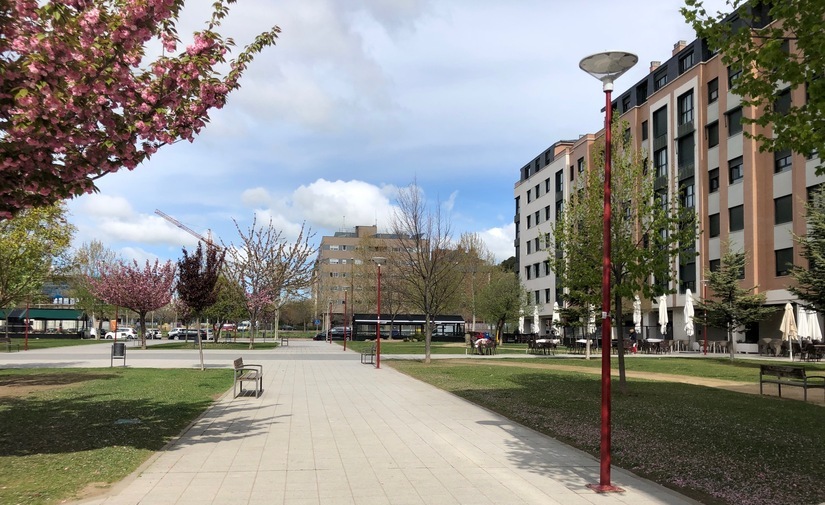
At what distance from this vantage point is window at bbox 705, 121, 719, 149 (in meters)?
43.5

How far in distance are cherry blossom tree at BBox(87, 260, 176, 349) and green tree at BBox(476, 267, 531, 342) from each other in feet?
80.1

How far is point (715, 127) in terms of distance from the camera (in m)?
43.8

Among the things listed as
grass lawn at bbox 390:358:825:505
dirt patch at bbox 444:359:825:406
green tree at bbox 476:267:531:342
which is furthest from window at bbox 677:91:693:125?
grass lawn at bbox 390:358:825:505

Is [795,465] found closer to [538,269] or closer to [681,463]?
[681,463]

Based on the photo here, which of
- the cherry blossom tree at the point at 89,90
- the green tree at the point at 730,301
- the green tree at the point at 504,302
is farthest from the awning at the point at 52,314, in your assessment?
the cherry blossom tree at the point at 89,90

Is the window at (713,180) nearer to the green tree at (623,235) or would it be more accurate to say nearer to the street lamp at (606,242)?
the green tree at (623,235)

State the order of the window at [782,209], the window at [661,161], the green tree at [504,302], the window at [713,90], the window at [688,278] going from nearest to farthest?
the window at [782,209], the window at [713,90], the window at [688,278], the window at [661,161], the green tree at [504,302]

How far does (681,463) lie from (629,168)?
994 centimetres

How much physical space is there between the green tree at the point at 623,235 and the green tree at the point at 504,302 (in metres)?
34.3

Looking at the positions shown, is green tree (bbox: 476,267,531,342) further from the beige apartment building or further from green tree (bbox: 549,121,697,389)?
green tree (bbox: 549,121,697,389)

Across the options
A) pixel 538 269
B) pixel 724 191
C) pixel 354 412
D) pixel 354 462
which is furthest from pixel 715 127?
pixel 354 462

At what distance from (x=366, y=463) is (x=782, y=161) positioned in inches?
1520

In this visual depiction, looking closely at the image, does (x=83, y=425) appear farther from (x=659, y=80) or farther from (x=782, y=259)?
(x=659, y=80)

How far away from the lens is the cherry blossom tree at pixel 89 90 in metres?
6.68
